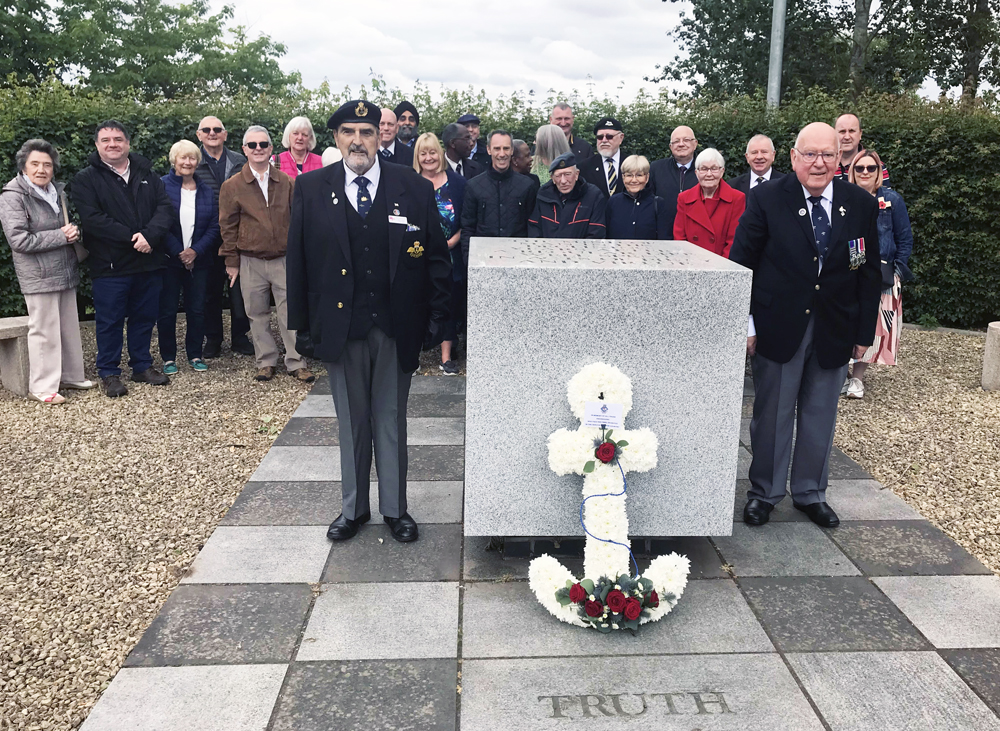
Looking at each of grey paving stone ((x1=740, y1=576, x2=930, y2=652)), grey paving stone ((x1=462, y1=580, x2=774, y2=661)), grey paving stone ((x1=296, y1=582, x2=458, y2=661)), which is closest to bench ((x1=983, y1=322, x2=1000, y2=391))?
grey paving stone ((x1=740, y1=576, x2=930, y2=652))

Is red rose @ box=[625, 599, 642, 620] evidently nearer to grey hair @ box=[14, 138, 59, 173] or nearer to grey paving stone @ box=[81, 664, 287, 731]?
grey paving stone @ box=[81, 664, 287, 731]

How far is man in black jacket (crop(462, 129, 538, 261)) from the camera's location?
7227mm

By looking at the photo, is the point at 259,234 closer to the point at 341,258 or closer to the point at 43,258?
the point at 43,258

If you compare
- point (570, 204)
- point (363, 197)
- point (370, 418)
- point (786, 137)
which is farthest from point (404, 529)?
point (786, 137)

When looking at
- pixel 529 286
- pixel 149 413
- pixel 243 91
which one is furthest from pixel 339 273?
pixel 243 91

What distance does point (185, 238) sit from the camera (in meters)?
7.80

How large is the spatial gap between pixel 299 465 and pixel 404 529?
4.45ft

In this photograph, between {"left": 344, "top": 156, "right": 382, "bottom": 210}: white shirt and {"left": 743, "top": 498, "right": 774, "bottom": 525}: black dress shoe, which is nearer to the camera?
{"left": 344, "top": 156, "right": 382, "bottom": 210}: white shirt

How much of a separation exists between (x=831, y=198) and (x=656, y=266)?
49.2 inches

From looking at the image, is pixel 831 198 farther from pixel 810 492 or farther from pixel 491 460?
pixel 491 460

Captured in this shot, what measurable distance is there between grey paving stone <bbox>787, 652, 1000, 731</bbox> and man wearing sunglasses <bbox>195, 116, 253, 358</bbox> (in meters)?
6.25

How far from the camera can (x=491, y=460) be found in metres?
3.97

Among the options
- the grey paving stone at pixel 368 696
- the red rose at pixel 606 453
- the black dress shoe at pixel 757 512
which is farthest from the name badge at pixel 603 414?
the black dress shoe at pixel 757 512

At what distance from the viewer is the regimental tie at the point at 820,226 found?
4.41 metres
